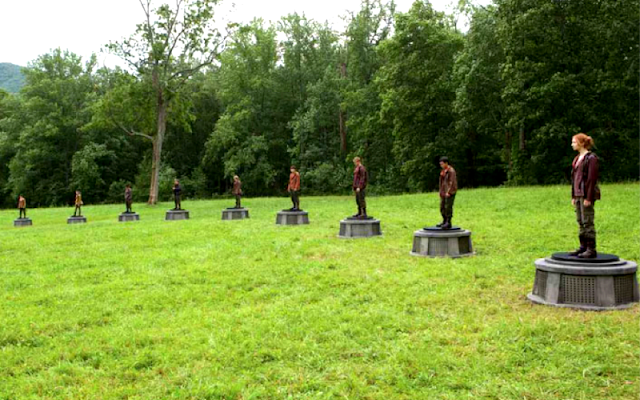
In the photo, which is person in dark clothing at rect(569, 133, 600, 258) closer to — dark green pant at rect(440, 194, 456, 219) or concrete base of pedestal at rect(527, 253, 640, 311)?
concrete base of pedestal at rect(527, 253, 640, 311)

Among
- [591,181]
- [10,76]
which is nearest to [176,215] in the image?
[591,181]

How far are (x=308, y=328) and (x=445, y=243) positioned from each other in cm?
549

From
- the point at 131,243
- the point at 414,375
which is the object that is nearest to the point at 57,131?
the point at 131,243

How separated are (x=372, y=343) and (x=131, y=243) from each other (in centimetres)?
1171

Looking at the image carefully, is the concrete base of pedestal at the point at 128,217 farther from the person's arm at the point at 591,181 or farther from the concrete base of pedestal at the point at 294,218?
the person's arm at the point at 591,181

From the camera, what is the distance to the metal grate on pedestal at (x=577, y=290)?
7.05 meters

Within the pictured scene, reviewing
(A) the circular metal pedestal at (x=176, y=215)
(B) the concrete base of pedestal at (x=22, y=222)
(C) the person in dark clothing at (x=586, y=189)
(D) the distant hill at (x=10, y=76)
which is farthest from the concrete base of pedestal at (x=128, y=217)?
(D) the distant hill at (x=10, y=76)

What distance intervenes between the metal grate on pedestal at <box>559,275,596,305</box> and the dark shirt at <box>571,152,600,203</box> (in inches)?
45.8

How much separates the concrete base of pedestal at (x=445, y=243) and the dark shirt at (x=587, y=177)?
392 centimetres

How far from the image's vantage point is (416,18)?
40.1 meters

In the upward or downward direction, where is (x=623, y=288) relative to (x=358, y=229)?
downward

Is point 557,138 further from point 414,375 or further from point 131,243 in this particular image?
point 414,375

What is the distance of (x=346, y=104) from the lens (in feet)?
152

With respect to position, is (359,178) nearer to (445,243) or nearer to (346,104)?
(445,243)
